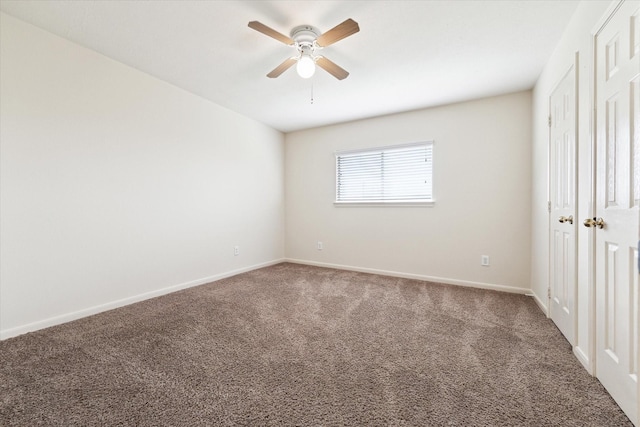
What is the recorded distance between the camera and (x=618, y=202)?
1363 millimetres

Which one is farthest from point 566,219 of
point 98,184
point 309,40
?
point 98,184

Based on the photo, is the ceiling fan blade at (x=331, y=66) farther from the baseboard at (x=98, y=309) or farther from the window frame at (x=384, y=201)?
the baseboard at (x=98, y=309)

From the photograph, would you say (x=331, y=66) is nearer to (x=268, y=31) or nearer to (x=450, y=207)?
(x=268, y=31)

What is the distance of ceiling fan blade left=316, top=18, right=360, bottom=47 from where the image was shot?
70.8 inches

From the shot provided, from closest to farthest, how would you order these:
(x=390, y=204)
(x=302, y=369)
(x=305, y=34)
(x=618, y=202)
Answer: (x=618, y=202)
(x=302, y=369)
(x=305, y=34)
(x=390, y=204)

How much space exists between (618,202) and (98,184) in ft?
12.3

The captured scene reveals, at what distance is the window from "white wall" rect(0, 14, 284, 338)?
69.4 inches

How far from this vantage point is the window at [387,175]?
3.82 meters

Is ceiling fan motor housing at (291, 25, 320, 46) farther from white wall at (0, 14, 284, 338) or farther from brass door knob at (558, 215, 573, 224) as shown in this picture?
brass door knob at (558, 215, 573, 224)

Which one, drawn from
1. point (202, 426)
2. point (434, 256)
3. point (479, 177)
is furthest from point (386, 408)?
point (479, 177)

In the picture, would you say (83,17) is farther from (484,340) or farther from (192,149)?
(484,340)

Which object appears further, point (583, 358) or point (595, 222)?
point (583, 358)

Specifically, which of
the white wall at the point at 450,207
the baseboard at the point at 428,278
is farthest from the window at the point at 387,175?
the baseboard at the point at 428,278

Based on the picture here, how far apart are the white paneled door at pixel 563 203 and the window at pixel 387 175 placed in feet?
4.88
